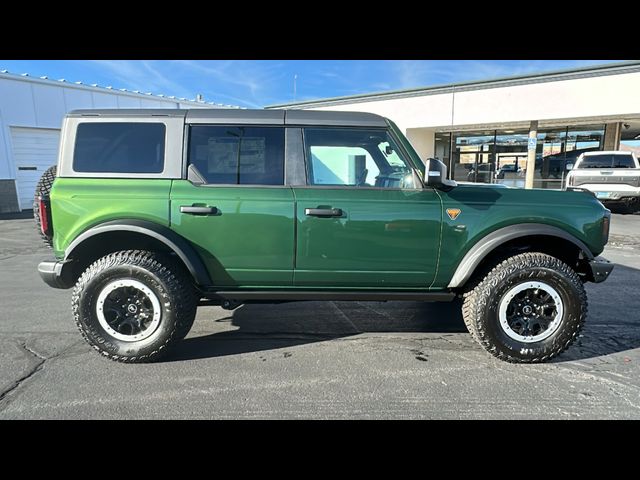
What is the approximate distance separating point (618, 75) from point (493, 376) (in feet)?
45.5

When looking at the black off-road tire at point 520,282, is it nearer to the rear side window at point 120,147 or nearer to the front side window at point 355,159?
the front side window at point 355,159

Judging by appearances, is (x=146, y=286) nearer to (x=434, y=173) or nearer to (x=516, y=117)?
(x=434, y=173)

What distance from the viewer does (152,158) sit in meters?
3.26

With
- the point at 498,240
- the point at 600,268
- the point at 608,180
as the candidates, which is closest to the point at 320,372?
the point at 498,240

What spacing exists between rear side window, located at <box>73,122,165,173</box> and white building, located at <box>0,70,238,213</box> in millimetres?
13069

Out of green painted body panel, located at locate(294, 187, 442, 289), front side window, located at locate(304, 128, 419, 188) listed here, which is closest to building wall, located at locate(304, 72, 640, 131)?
front side window, located at locate(304, 128, 419, 188)

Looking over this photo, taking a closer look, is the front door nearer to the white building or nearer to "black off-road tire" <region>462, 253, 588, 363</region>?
"black off-road tire" <region>462, 253, 588, 363</region>

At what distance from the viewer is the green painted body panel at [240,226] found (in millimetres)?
3150

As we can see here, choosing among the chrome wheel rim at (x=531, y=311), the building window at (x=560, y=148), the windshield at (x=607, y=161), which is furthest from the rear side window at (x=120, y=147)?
the building window at (x=560, y=148)

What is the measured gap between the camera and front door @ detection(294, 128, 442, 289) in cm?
316

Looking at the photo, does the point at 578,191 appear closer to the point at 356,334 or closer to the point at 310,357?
the point at 356,334

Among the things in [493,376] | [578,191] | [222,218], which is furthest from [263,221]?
[578,191]

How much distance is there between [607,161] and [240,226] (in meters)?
13.3

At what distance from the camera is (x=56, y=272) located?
3168 mm
